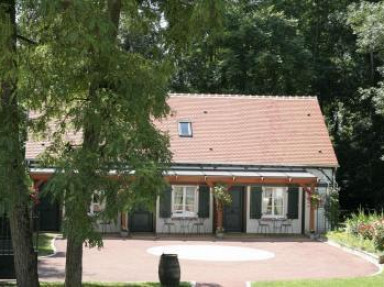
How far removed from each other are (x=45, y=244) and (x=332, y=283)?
A: 33.2 feet

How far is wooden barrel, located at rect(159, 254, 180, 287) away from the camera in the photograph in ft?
44.4

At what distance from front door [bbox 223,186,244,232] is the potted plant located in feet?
3.70

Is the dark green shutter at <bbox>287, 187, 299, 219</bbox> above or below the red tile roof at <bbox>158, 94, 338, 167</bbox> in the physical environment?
below

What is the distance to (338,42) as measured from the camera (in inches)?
1535

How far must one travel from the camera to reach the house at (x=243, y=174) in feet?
81.8

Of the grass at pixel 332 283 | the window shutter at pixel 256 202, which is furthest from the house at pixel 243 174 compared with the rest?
the grass at pixel 332 283

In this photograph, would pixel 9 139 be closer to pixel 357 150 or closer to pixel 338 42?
pixel 357 150

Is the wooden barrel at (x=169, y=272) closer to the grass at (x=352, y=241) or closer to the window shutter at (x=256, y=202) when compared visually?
the grass at (x=352, y=241)

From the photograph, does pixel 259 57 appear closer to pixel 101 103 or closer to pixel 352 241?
pixel 352 241

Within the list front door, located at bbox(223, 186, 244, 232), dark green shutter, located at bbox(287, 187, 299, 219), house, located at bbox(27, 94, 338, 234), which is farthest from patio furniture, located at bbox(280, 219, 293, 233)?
front door, located at bbox(223, 186, 244, 232)

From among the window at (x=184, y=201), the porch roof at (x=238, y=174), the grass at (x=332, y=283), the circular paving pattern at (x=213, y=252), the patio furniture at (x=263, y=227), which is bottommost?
the grass at (x=332, y=283)

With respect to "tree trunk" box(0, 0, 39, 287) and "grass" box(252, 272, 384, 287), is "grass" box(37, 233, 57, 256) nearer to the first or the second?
"tree trunk" box(0, 0, 39, 287)

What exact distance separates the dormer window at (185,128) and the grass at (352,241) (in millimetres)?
7282

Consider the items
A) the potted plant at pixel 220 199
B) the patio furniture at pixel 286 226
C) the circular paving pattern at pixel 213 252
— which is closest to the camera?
the circular paving pattern at pixel 213 252
